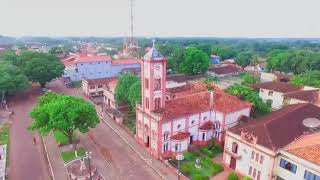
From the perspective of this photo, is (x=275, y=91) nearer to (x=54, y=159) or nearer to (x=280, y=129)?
(x=280, y=129)

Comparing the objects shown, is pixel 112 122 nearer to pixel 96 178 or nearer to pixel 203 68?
pixel 96 178

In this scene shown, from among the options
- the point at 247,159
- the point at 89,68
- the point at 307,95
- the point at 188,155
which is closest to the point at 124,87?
the point at 188,155

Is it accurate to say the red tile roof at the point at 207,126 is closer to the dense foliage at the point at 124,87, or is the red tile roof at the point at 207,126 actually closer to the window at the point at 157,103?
the window at the point at 157,103

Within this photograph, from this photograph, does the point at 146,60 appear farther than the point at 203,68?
No

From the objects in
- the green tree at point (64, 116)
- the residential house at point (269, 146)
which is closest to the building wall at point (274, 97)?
the residential house at point (269, 146)

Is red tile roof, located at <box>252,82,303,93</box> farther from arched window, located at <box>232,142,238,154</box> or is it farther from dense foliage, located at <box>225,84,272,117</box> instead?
arched window, located at <box>232,142,238,154</box>

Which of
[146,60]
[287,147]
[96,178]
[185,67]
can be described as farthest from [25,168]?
[185,67]

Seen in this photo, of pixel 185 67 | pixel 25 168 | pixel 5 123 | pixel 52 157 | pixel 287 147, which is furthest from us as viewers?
pixel 185 67
